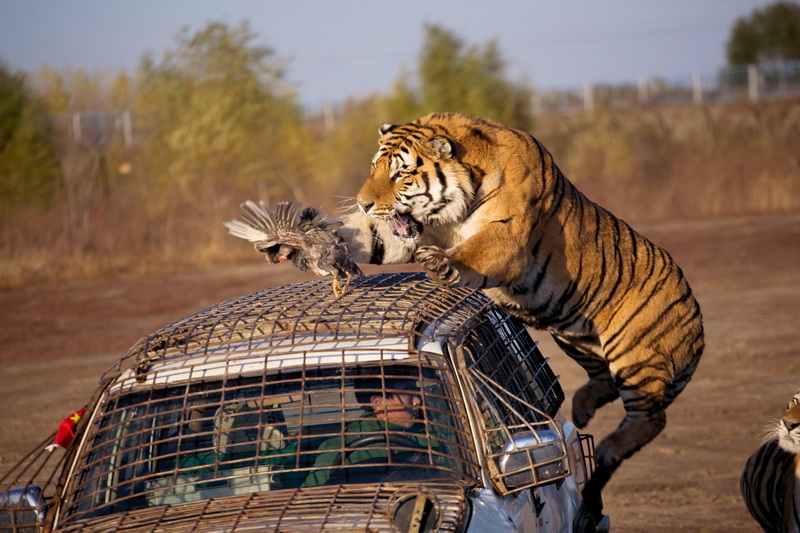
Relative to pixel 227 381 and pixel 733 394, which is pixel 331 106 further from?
pixel 227 381

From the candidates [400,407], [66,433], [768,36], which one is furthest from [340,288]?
[768,36]

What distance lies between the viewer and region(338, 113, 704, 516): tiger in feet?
16.8

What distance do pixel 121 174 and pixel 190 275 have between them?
8.05 meters

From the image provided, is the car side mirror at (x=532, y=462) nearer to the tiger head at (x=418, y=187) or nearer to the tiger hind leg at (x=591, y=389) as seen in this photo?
the tiger head at (x=418, y=187)

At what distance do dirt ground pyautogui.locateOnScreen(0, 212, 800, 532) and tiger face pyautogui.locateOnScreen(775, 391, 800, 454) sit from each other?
188cm

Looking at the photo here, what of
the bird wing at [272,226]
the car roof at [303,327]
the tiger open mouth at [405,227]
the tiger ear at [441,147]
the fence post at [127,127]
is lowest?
the car roof at [303,327]

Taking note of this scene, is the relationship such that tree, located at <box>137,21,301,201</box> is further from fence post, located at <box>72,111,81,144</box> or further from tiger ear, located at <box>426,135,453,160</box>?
tiger ear, located at <box>426,135,453,160</box>

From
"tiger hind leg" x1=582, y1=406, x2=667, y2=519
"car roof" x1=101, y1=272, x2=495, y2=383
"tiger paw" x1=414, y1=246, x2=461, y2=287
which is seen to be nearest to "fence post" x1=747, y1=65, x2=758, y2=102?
"tiger hind leg" x1=582, y1=406, x2=667, y2=519

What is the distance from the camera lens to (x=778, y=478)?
5.11m

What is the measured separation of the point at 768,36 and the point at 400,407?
62852 millimetres

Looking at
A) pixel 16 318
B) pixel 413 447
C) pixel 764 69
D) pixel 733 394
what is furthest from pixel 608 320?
pixel 764 69

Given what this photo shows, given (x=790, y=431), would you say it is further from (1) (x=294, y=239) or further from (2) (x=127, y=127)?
(2) (x=127, y=127)

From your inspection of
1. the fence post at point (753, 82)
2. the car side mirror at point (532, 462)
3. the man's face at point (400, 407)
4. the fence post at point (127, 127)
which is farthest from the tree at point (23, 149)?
the fence post at point (753, 82)

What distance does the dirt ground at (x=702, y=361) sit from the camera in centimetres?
729
